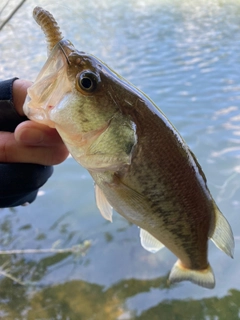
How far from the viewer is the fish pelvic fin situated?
44.1 inches

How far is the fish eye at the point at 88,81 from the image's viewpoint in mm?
797

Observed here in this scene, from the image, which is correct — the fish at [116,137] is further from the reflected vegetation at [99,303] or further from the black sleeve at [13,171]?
the reflected vegetation at [99,303]

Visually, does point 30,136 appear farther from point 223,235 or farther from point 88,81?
point 223,235

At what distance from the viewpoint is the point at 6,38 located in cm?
429

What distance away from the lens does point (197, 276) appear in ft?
3.71

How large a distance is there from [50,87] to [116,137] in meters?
0.19

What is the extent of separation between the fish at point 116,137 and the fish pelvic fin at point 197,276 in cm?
28

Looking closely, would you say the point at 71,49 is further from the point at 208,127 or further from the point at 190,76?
the point at 190,76

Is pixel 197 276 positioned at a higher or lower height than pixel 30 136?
lower

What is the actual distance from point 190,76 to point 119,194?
3.78 m

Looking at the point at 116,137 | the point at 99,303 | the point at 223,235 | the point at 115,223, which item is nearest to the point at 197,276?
the point at 223,235

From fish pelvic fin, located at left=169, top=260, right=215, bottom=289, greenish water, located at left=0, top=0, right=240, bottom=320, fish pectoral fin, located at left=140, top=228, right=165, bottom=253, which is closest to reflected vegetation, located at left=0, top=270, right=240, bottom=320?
greenish water, located at left=0, top=0, right=240, bottom=320

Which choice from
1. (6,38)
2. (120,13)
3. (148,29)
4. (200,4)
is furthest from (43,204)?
(200,4)

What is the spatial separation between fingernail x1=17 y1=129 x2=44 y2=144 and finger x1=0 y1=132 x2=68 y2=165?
0.16 feet
